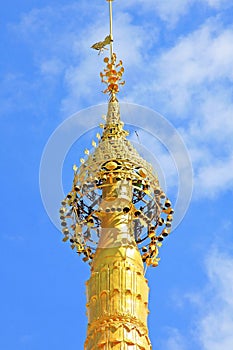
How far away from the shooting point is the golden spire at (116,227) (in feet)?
87.0

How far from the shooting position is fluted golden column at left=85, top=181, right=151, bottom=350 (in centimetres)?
2605

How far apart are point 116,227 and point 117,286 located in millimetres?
1819

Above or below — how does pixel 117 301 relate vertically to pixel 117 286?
below

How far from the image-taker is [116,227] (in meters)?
28.1

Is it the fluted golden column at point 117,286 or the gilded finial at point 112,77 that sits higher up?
the gilded finial at point 112,77

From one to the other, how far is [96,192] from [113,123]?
7.65 feet

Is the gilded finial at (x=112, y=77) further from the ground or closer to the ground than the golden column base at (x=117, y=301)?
further from the ground

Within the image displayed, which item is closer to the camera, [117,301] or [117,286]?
[117,301]

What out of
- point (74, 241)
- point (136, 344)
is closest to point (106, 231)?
point (74, 241)

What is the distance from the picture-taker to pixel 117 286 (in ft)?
88.1

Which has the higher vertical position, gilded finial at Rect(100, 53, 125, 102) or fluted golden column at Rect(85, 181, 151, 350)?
gilded finial at Rect(100, 53, 125, 102)

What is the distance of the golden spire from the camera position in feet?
87.0

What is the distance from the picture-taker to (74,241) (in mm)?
28484

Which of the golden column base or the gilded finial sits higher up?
the gilded finial
